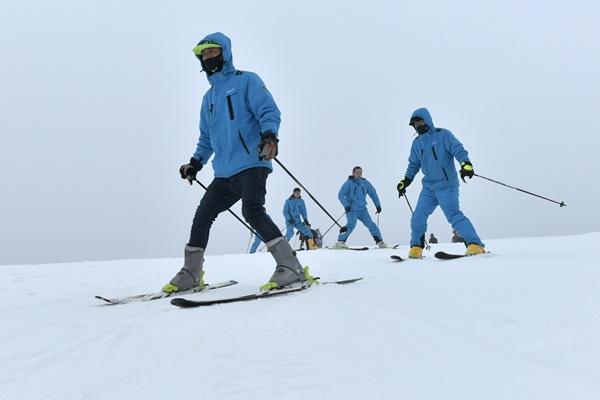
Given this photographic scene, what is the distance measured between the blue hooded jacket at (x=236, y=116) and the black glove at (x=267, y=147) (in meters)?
0.10

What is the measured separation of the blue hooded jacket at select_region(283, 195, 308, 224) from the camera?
1434 cm

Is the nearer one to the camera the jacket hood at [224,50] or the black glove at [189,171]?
the jacket hood at [224,50]

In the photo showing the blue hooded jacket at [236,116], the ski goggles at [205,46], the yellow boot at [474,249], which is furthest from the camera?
the yellow boot at [474,249]

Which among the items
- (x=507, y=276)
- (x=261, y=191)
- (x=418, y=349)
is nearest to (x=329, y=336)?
(x=418, y=349)

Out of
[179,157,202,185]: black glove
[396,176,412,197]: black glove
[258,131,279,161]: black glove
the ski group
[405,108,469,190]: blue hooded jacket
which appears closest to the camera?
[258,131,279,161]: black glove

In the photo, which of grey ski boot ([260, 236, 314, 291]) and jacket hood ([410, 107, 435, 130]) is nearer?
grey ski boot ([260, 236, 314, 291])

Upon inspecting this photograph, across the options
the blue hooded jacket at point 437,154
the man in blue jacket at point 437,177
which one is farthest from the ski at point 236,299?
the blue hooded jacket at point 437,154

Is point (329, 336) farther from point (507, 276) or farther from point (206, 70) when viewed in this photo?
point (206, 70)

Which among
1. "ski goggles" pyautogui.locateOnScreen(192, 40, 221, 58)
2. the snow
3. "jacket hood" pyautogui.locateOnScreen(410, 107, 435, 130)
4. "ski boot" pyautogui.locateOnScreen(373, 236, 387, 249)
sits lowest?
the snow

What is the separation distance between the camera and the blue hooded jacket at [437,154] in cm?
586

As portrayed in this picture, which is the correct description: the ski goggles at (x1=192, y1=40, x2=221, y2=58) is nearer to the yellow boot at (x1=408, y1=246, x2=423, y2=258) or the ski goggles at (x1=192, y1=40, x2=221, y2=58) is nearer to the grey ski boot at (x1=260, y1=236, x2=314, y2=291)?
the grey ski boot at (x1=260, y1=236, x2=314, y2=291)

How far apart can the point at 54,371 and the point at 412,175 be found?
19.6 ft

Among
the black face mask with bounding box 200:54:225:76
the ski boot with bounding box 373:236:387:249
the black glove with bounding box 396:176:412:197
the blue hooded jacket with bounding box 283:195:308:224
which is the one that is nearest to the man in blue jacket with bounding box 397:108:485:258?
the black glove with bounding box 396:176:412:197

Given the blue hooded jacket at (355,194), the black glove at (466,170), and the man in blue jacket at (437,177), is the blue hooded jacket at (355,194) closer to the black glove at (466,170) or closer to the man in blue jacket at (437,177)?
the man in blue jacket at (437,177)
